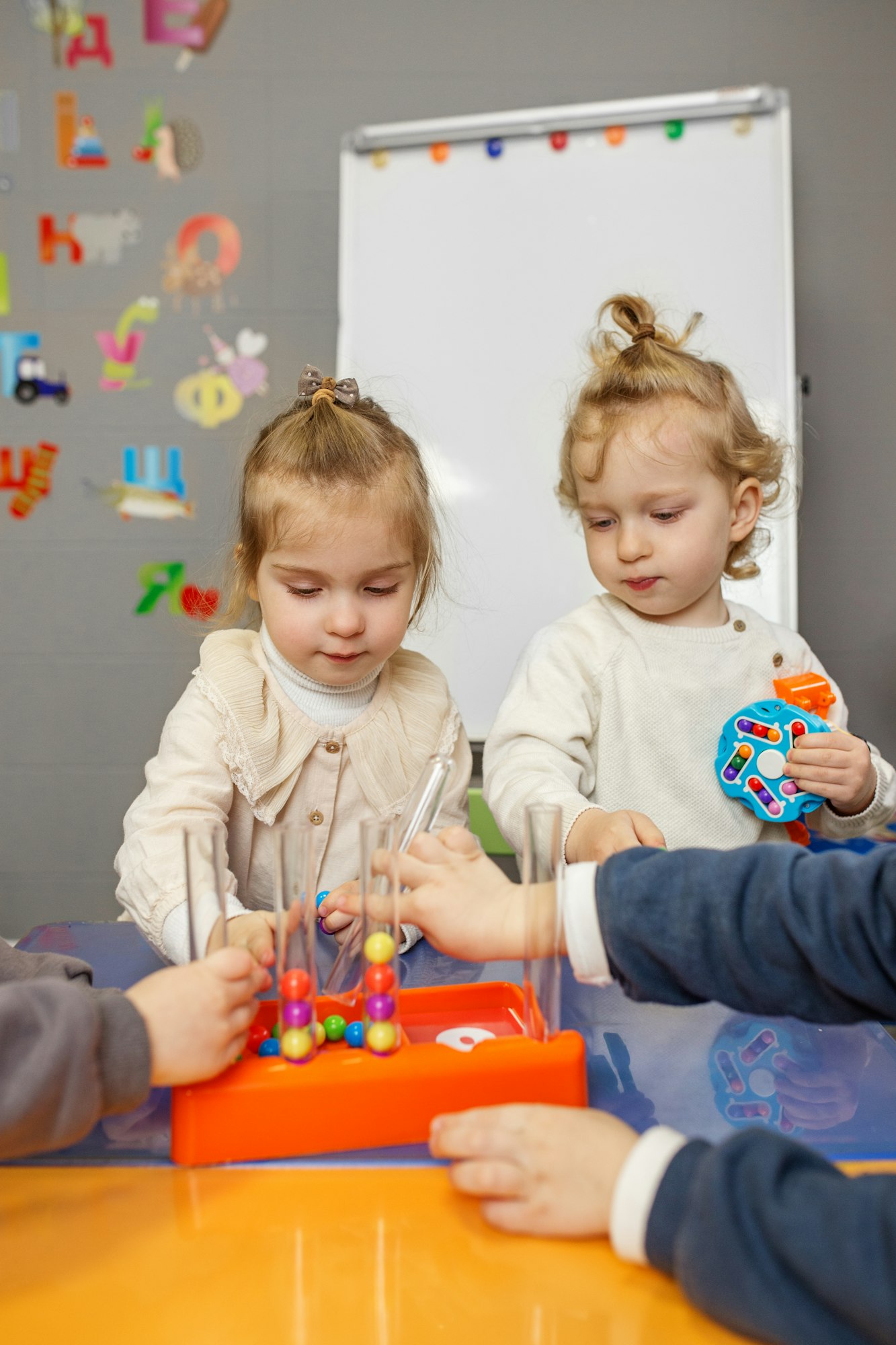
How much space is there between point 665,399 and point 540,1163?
89 cm

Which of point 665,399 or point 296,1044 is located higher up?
point 665,399

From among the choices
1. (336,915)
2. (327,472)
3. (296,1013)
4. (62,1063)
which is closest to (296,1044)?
(296,1013)

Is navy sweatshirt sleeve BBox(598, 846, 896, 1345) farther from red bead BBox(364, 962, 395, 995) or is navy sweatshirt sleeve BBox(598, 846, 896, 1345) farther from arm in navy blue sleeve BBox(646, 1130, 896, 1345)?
red bead BBox(364, 962, 395, 995)

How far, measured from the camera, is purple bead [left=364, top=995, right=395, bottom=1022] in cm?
63

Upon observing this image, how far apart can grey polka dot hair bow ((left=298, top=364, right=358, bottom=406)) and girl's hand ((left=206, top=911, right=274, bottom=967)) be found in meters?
0.55

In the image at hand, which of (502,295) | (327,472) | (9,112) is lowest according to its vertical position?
(327,472)

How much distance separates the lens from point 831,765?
1104 mm

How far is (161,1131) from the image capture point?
63 centimetres

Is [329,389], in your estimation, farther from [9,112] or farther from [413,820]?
[9,112]

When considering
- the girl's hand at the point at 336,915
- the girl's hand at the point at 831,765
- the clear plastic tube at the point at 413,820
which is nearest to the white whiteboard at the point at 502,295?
the girl's hand at the point at 831,765

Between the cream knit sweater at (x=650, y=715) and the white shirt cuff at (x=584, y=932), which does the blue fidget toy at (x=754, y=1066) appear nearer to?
the white shirt cuff at (x=584, y=932)

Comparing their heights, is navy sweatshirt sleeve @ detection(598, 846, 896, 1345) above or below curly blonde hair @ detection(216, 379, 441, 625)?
below

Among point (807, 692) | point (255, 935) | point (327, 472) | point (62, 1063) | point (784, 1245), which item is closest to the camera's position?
point (784, 1245)

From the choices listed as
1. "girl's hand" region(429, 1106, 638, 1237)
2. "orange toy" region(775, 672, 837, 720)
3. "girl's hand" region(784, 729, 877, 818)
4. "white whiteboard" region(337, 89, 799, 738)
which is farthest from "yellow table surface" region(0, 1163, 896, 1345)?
"white whiteboard" region(337, 89, 799, 738)
